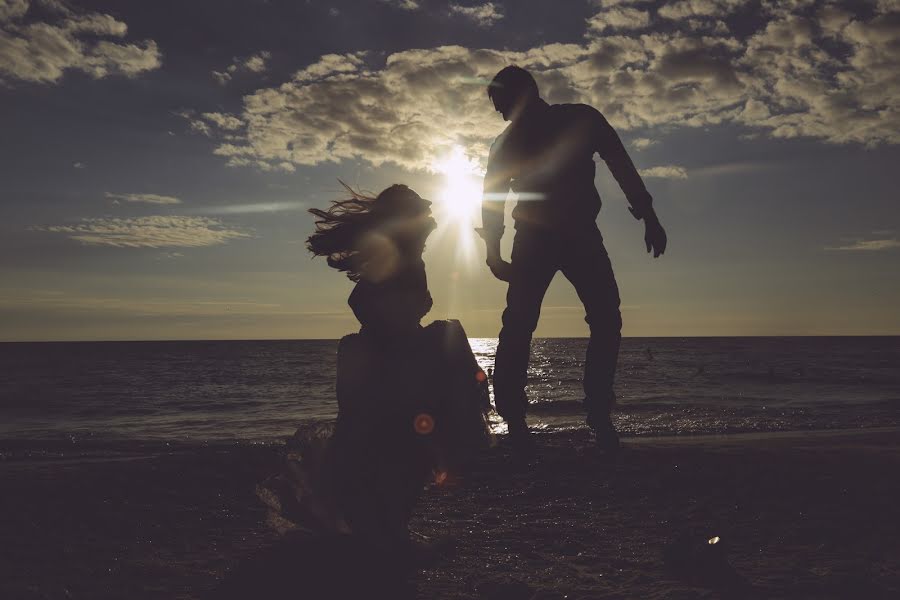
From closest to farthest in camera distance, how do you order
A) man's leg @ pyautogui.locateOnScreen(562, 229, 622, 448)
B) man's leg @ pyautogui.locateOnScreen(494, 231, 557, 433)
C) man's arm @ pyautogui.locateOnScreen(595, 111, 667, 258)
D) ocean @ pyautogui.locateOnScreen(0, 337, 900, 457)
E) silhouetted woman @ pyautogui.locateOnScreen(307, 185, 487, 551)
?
silhouetted woman @ pyautogui.locateOnScreen(307, 185, 487, 551)
man's leg @ pyautogui.locateOnScreen(494, 231, 557, 433)
man's leg @ pyautogui.locateOnScreen(562, 229, 622, 448)
man's arm @ pyautogui.locateOnScreen(595, 111, 667, 258)
ocean @ pyautogui.locateOnScreen(0, 337, 900, 457)

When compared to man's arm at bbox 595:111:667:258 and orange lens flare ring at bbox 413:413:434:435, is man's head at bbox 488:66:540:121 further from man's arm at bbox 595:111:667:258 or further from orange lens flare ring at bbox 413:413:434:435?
orange lens flare ring at bbox 413:413:434:435

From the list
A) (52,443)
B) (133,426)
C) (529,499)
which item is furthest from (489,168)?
(133,426)

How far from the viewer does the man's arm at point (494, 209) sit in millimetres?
4441

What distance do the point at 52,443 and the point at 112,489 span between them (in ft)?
28.8

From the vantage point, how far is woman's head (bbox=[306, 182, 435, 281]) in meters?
3.66

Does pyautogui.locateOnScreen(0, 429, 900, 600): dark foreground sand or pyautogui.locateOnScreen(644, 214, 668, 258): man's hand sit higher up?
pyautogui.locateOnScreen(644, 214, 668, 258): man's hand

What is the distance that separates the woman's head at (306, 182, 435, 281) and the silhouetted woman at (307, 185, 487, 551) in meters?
0.09

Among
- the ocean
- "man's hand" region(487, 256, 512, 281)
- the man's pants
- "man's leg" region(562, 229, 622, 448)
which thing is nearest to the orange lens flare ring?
the man's pants

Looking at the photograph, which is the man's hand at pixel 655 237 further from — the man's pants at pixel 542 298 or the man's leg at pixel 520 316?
the man's leg at pixel 520 316

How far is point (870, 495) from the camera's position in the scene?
14.1 feet

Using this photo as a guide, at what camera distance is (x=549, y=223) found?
14.4ft

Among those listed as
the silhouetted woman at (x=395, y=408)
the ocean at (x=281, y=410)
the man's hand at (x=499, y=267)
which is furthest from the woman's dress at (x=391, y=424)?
the ocean at (x=281, y=410)

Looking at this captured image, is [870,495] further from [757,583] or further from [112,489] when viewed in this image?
[112,489]

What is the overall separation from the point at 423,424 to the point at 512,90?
9.38 feet
